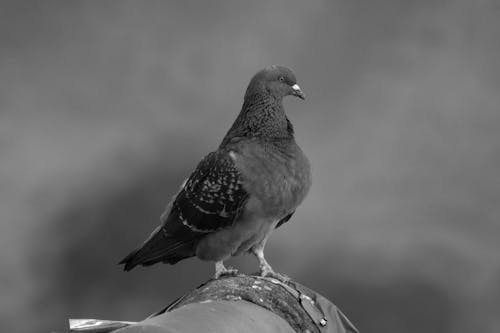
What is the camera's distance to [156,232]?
744 centimetres

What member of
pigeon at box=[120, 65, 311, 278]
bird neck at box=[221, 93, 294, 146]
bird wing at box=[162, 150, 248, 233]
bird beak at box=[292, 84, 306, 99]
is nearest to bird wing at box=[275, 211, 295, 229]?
pigeon at box=[120, 65, 311, 278]

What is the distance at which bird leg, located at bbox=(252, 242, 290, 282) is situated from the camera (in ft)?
21.8

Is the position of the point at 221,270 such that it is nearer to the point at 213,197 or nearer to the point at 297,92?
the point at 213,197

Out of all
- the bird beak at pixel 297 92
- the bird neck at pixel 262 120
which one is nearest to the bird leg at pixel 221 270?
the bird neck at pixel 262 120

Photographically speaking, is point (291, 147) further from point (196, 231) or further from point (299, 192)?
point (196, 231)

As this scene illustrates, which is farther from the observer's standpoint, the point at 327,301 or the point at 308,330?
the point at 327,301

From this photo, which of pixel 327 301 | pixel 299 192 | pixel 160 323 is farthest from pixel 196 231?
pixel 160 323

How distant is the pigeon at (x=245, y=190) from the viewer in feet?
22.9

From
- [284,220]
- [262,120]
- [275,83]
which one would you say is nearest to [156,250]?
[284,220]

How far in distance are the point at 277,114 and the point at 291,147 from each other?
34 centimetres

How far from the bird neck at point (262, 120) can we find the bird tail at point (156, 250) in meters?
0.99

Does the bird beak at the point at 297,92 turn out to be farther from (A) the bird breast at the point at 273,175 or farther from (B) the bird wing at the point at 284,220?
(B) the bird wing at the point at 284,220

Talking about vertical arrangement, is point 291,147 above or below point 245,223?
above

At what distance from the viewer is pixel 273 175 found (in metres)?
6.92
